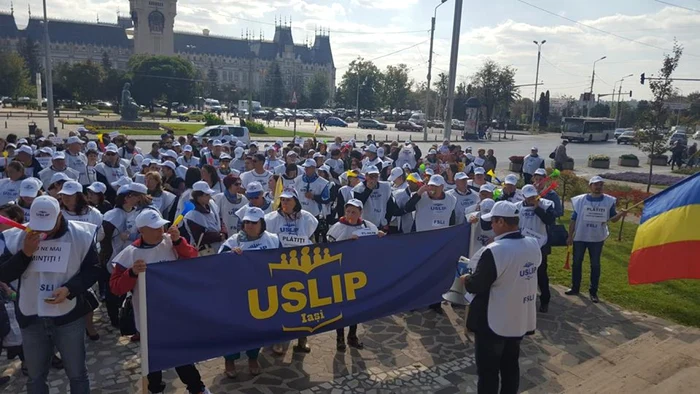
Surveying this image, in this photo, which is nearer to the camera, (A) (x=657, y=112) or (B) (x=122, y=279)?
(B) (x=122, y=279)

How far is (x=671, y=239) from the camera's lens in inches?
210

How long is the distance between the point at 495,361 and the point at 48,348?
3715 mm

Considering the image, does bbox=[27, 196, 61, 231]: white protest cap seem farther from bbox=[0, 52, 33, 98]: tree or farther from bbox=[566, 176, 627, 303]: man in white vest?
bbox=[0, 52, 33, 98]: tree

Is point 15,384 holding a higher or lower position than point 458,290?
lower

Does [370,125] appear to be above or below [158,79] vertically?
below

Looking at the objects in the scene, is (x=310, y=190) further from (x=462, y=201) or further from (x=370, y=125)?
(x=370, y=125)

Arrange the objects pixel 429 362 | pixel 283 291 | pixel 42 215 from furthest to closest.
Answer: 1. pixel 429 362
2. pixel 283 291
3. pixel 42 215

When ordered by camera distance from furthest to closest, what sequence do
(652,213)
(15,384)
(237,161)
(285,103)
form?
1. (285,103)
2. (237,161)
3. (652,213)
4. (15,384)

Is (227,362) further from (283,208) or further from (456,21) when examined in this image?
(456,21)

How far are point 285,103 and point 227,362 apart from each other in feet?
362

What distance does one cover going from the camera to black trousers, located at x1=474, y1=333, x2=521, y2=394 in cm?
441

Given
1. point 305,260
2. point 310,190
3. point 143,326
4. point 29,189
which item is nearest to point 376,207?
point 310,190

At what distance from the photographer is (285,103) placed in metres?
113

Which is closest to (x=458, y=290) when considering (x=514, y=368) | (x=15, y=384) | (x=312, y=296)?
(x=514, y=368)
